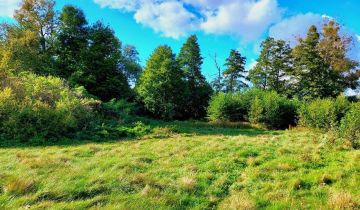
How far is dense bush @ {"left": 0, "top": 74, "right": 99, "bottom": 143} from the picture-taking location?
16.6 m

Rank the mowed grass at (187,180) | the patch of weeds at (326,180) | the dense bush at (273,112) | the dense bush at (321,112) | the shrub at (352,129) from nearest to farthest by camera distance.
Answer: the mowed grass at (187,180) < the patch of weeds at (326,180) < the shrub at (352,129) < the dense bush at (321,112) < the dense bush at (273,112)

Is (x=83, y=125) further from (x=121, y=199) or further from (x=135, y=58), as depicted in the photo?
(x=135, y=58)

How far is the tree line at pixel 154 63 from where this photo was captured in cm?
3400

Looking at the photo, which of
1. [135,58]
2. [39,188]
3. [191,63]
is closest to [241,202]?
[39,188]

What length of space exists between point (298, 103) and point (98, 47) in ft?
67.7

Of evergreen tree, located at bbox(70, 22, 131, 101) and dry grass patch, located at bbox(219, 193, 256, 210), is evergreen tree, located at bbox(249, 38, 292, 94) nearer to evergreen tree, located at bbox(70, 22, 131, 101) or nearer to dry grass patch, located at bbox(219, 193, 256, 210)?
Result: evergreen tree, located at bbox(70, 22, 131, 101)

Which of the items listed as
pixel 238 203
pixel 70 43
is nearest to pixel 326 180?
pixel 238 203

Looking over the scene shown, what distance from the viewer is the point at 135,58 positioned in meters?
65.6

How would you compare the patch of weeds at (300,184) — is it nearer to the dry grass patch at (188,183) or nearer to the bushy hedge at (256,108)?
the dry grass patch at (188,183)

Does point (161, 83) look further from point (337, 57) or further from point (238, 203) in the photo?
point (238, 203)

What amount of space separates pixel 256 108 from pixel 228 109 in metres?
3.50

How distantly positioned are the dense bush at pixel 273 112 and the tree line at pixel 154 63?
9004 mm

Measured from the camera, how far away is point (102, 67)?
35500mm

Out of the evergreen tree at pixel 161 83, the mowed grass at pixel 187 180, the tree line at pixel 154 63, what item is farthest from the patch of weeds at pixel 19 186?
the evergreen tree at pixel 161 83
